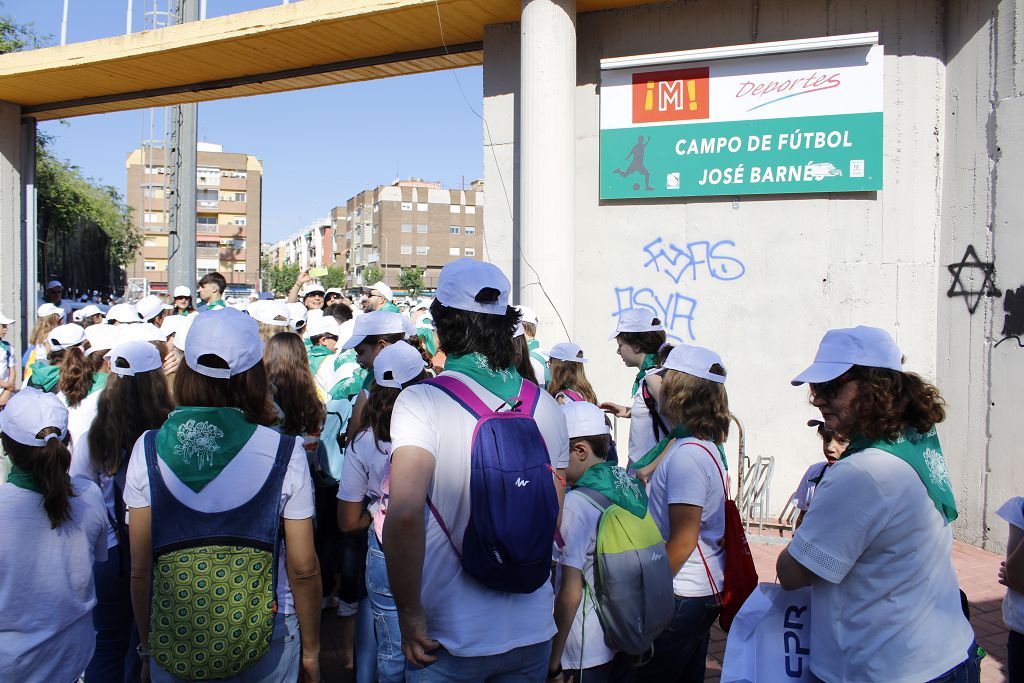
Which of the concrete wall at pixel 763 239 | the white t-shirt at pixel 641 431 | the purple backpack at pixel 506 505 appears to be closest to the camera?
the purple backpack at pixel 506 505

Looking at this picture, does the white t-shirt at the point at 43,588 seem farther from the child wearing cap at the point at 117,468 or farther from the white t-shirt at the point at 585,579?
the white t-shirt at the point at 585,579

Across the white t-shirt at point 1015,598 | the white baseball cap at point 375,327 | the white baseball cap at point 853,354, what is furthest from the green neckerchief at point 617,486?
→ the white baseball cap at point 375,327

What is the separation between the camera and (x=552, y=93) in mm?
7277

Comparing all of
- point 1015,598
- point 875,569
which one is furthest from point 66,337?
point 1015,598

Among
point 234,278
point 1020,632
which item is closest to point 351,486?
point 1020,632

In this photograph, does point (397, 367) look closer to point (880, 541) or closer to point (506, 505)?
point (506, 505)

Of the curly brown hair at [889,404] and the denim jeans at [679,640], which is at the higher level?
the curly brown hair at [889,404]

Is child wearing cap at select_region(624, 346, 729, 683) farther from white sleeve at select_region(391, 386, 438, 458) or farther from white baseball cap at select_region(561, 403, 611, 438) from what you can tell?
white sleeve at select_region(391, 386, 438, 458)

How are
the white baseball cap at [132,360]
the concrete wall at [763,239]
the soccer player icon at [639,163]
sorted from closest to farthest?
the white baseball cap at [132,360] → the concrete wall at [763,239] → the soccer player icon at [639,163]

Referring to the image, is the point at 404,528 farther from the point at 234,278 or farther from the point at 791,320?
the point at 234,278

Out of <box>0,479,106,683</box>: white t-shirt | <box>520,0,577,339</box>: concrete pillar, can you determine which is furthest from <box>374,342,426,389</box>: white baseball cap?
<box>520,0,577,339</box>: concrete pillar

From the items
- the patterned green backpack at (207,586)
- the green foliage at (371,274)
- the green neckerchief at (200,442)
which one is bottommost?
the patterned green backpack at (207,586)

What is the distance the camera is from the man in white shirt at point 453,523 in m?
2.17

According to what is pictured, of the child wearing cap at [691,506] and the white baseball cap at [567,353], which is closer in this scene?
the child wearing cap at [691,506]
